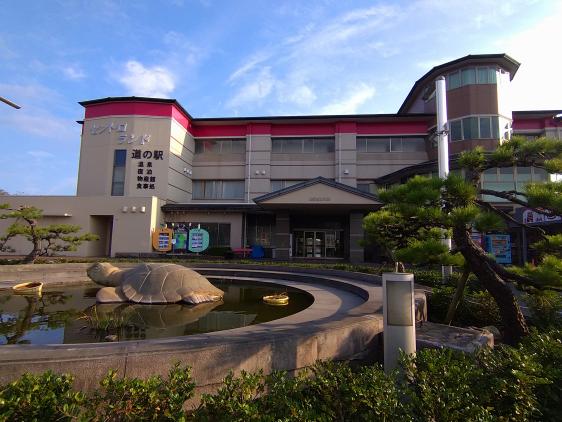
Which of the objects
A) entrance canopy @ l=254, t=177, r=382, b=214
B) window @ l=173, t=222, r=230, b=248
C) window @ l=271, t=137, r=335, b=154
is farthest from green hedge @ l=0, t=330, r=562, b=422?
window @ l=271, t=137, r=335, b=154

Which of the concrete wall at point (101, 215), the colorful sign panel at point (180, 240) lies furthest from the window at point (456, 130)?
the concrete wall at point (101, 215)

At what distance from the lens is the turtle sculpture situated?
8.02 m

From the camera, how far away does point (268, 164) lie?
31.4 m

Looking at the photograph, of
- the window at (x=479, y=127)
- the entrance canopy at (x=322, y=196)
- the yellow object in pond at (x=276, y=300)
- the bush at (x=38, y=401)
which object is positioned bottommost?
the yellow object in pond at (x=276, y=300)

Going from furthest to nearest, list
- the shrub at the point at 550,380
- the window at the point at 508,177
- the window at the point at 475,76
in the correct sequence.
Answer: the window at the point at 475,76 < the window at the point at 508,177 < the shrub at the point at 550,380

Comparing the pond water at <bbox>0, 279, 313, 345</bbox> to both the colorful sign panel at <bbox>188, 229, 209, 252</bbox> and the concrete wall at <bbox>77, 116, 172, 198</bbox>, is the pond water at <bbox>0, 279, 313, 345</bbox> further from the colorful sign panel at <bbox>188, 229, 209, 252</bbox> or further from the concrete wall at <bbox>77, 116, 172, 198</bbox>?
the concrete wall at <bbox>77, 116, 172, 198</bbox>

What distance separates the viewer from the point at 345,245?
27.2m

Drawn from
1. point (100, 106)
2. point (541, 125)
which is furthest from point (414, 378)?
point (541, 125)

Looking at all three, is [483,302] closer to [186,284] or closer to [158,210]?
[186,284]

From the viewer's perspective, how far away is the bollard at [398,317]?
3.90m

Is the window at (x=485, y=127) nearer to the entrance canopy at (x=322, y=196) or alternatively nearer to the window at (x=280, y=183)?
the entrance canopy at (x=322, y=196)

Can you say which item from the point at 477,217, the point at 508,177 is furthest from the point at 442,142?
the point at 508,177

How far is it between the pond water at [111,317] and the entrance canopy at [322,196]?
13.5 meters

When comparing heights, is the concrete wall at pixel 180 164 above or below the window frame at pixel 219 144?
below
